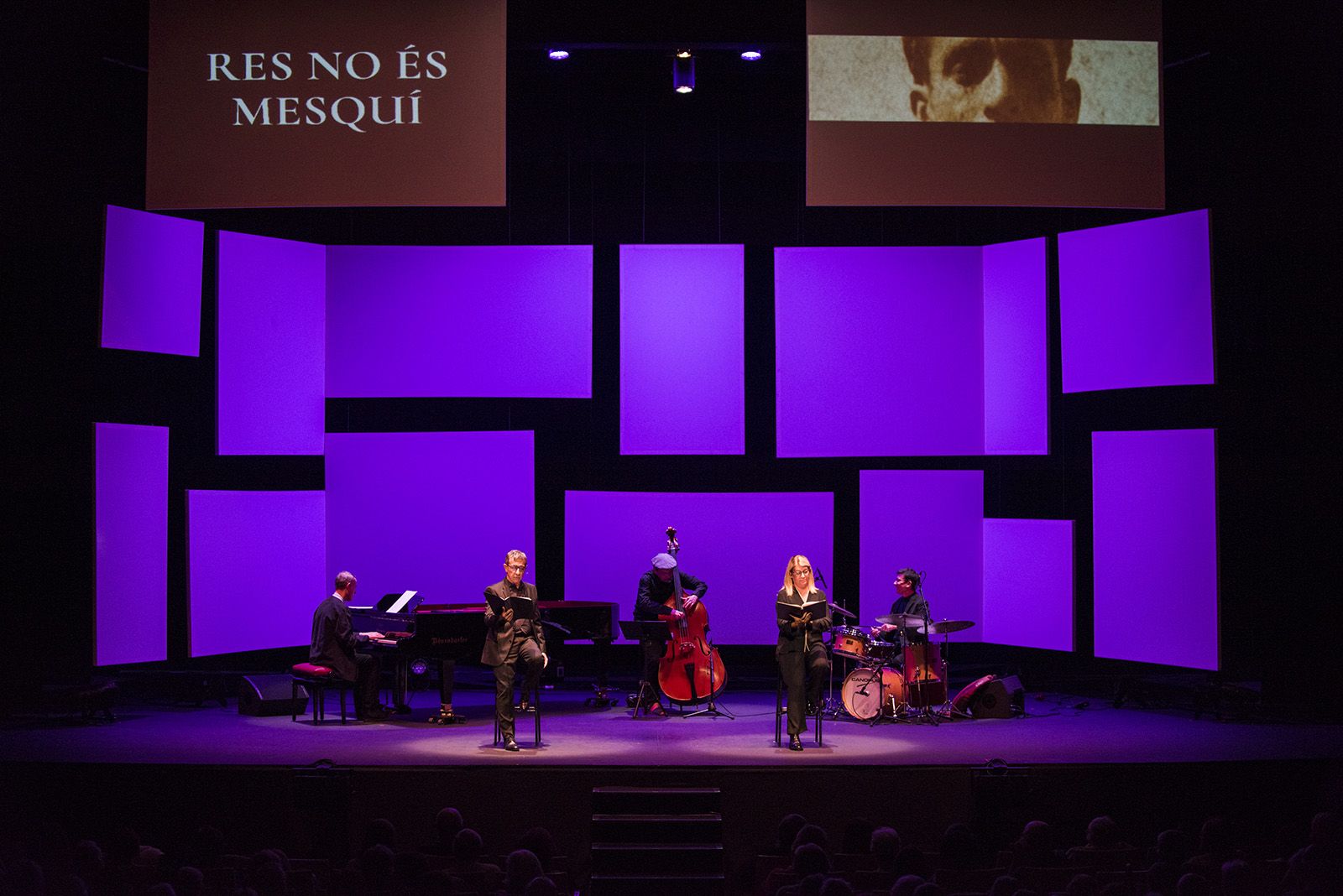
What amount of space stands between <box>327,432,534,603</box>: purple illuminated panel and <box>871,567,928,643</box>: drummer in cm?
350

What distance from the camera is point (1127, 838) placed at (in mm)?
7824

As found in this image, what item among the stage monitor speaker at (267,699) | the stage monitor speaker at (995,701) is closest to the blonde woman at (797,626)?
the stage monitor speaker at (995,701)

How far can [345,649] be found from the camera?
31.5ft

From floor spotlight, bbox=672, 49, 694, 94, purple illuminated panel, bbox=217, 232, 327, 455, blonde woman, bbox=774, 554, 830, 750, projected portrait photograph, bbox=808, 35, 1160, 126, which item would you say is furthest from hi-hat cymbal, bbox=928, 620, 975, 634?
purple illuminated panel, bbox=217, 232, 327, 455

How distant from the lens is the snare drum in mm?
9539

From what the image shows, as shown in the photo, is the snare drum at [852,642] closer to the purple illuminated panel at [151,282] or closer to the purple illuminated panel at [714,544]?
the purple illuminated panel at [714,544]

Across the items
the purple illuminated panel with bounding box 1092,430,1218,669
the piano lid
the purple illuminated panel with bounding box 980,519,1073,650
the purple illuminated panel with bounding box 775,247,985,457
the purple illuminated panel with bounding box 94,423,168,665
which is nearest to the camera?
the piano lid

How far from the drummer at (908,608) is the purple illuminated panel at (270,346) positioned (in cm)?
562

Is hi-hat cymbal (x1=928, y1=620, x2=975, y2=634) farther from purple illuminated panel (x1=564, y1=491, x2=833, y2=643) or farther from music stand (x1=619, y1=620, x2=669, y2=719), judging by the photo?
purple illuminated panel (x1=564, y1=491, x2=833, y2=643)

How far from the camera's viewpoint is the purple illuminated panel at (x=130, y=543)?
10250 mm

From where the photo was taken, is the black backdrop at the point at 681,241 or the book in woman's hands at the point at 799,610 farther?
the black backdrop at the point at 681,241

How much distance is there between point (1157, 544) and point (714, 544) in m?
3.93

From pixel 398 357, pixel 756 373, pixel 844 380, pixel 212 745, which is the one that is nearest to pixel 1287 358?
pixel 844 380

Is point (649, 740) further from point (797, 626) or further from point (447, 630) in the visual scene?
point (447, 630)
